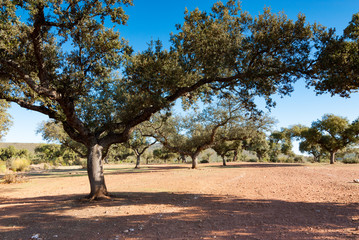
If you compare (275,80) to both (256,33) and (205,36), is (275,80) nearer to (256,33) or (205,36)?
(256,33)

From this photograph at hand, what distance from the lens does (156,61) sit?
421 inches

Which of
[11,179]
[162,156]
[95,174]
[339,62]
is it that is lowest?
[162,156]

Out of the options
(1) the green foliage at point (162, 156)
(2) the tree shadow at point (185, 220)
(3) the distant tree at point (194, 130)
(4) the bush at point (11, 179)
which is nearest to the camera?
(2) the tree shadow at point (185, 220)

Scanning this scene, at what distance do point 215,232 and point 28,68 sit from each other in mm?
10520

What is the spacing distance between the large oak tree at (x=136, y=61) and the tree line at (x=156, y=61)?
0.04 metres

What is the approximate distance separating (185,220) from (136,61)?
7493 millimetres

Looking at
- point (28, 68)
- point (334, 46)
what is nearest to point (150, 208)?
point (28, 68)

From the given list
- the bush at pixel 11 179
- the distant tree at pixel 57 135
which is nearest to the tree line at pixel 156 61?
the bush at pixel 11 179

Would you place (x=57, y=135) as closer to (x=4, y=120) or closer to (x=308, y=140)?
(x=4, y=120)

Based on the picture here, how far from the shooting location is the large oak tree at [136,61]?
9180 mm

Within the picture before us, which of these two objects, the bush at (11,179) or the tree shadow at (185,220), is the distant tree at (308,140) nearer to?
the tree shadow at (185,220)

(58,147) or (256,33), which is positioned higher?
(256,33)

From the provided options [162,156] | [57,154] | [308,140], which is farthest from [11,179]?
[162,156]

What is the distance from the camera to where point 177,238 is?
5020mm
